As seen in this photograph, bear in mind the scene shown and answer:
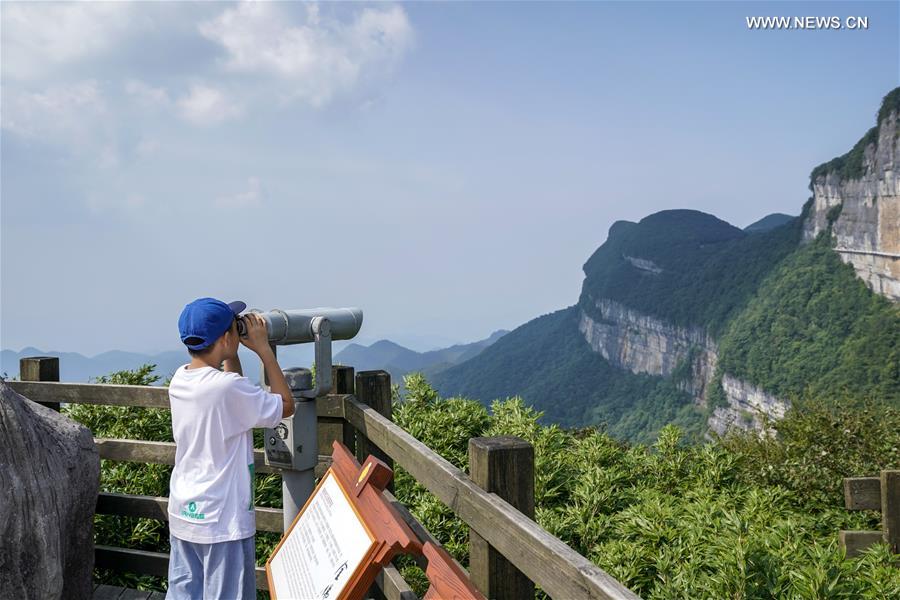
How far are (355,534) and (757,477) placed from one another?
539 cm

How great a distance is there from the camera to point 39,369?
17.3ft

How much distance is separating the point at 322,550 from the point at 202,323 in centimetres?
110

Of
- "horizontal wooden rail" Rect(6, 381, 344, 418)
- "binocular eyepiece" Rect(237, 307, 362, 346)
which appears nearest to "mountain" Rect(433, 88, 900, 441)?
"horizontal wooden rail" Rect(6, 381, 344, 418)

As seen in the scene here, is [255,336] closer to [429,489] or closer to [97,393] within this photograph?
[429,489]

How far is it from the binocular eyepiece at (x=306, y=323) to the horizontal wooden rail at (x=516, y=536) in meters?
0.84

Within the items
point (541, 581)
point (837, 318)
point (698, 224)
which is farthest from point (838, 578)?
point (698, 224)

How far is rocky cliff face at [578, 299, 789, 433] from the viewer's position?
107 metres

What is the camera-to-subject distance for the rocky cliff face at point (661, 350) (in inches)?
4200

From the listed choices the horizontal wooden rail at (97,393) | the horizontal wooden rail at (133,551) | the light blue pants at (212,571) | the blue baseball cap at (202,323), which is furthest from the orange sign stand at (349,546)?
the horizontal wooden rail at (97,393)

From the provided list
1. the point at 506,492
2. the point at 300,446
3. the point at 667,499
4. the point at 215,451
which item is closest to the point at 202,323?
the point at 215,451

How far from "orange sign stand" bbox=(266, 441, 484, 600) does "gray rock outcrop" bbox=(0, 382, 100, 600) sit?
1.35 metres

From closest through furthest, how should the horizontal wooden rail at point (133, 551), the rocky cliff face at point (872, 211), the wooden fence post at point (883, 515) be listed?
the horizontal wooden rail at point (133, 551) < the wooden fence post at point (883, 515) < the rocky cliff face at point (872, 211)

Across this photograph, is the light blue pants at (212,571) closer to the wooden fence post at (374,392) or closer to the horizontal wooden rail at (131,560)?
Result: the wooden fence post at (374,392)

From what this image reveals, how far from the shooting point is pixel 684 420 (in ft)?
372
